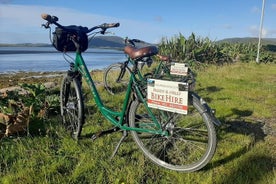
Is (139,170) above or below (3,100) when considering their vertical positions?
below

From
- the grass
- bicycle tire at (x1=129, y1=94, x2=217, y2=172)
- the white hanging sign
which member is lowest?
the grass

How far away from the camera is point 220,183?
3.21 metres

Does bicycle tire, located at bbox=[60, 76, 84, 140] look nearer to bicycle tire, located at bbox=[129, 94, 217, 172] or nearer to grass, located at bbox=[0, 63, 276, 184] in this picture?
grass, located at bbox=[0, 63, 276, 184]

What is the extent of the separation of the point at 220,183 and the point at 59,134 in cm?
241

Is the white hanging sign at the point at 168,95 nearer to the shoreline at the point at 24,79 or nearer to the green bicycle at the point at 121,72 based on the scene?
the green bicycle at the point at 121,72

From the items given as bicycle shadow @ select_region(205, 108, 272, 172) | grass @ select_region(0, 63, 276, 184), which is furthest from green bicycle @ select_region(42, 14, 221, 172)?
bicycle shadow @ select_region(205, 108, 272, 172)

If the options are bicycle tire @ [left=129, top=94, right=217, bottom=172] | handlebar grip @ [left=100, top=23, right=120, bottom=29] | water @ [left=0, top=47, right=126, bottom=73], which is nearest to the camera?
bicycle tire @ [left=129, top=94, right=217, bottom=172]

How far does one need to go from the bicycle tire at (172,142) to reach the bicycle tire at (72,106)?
2.78 feet

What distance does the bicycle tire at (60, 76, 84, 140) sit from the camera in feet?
13.6

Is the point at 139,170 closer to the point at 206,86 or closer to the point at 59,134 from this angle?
the point at 59,134

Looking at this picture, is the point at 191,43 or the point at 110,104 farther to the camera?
the point at 191,43

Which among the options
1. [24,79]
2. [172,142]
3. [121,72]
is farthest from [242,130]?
[24,79]

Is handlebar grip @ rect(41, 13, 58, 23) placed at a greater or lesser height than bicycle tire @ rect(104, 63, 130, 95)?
greater

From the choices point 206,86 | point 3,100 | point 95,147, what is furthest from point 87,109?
point 206,86
